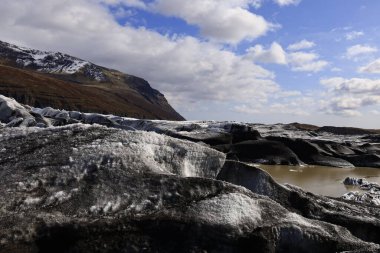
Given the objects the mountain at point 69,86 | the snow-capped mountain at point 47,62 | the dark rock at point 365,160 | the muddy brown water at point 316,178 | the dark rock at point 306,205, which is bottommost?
the muddy brown water at point 316,178

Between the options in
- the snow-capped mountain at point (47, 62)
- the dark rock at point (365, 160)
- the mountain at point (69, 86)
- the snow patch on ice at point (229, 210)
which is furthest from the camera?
the snow-capped mountain at point (47, 62)

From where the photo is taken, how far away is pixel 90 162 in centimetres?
755

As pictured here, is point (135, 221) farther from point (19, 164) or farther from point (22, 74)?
point (22, 74)

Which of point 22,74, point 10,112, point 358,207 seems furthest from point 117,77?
point 358,207

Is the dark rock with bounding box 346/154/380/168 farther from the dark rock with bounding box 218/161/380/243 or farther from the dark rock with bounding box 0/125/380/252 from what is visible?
the dark rock with bounding box 0/125/380/252

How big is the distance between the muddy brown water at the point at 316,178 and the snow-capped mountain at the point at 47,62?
5723 inches

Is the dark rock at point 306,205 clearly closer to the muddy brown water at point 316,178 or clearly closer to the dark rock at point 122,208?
the dark rock at point 122,208

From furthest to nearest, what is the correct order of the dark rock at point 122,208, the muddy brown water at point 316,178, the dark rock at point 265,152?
the dark rock at point 265,152, the muddy brown water at point 316,178, the dark rock at point 122,208

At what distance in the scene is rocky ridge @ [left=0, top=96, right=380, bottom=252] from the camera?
6.42 m

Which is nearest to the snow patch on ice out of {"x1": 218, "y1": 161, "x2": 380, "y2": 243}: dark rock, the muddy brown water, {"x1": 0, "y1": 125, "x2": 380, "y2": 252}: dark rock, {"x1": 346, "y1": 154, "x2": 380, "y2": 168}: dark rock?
{"x1": 0, "y1": 125, "x2": 380, "y2": 252}: dark rock

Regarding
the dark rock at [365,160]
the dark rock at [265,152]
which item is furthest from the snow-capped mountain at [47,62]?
the dark rock at [365,160]

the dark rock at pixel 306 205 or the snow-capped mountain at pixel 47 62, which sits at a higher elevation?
the snow-capped mountain at pixel 47 62

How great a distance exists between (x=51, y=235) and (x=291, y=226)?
3735 millimetres

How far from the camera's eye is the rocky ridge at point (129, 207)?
6418mm
